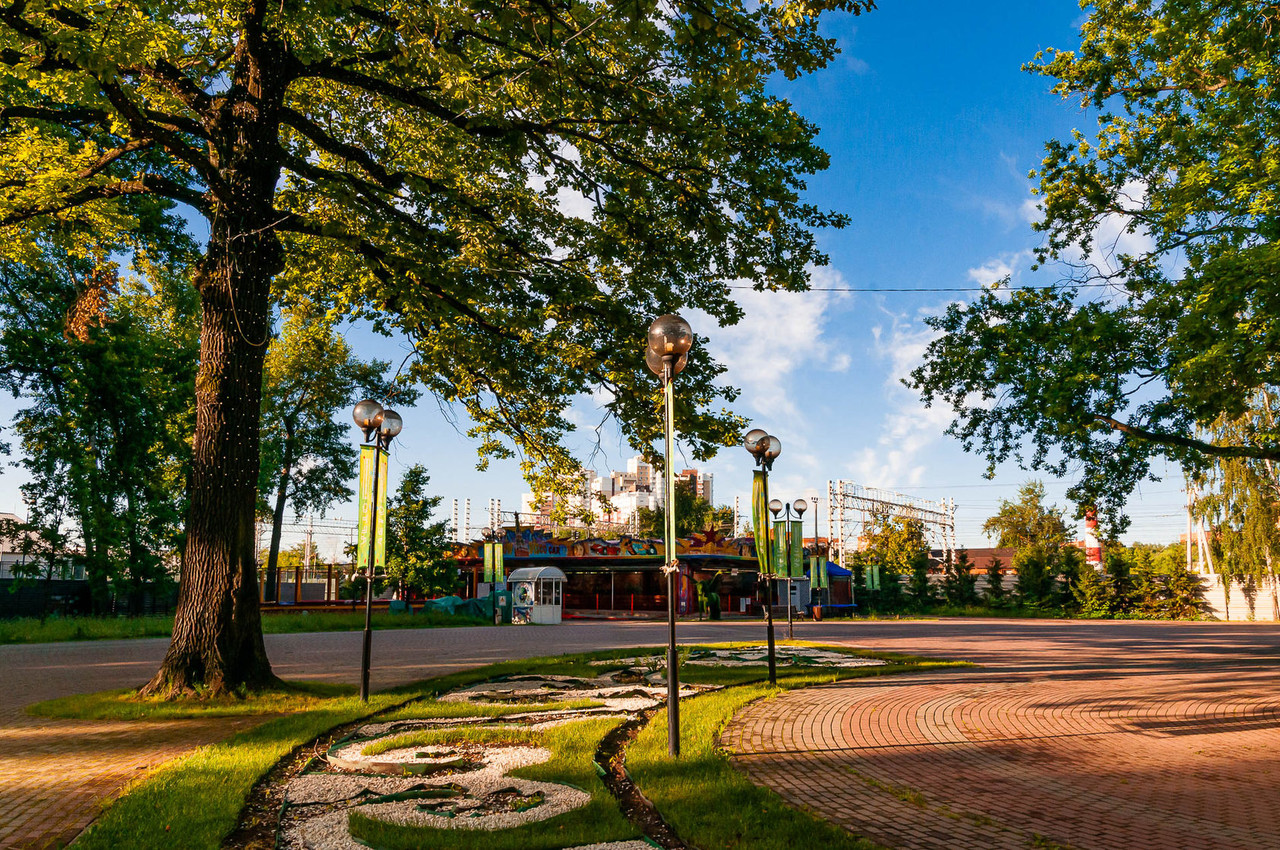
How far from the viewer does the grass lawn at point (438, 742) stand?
4203mm

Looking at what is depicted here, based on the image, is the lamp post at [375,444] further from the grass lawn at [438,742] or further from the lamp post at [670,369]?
the lamp post at [670,369]

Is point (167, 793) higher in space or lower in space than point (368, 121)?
lower

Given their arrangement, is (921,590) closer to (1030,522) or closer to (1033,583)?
(1033,583)

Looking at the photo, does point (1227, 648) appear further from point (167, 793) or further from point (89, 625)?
point (89, 625)

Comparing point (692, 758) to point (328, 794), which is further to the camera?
point (692, 758)

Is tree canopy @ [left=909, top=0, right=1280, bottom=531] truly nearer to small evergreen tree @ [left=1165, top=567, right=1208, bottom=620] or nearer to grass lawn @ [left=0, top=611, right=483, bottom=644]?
grass lawn @ [left=0, top=611, right=483, bottom=644]

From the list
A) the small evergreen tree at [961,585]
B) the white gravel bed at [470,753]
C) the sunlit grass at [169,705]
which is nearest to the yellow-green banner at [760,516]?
the white gravel bed at [470,753]

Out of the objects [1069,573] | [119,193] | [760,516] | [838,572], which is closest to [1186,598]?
[1069,573]

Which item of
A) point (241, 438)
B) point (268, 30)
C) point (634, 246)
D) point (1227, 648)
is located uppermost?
point (268, 30)

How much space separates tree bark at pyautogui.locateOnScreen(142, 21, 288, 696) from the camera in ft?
30.1

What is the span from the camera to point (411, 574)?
3177 cm

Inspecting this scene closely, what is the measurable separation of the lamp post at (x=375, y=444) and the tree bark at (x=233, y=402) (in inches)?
54.1

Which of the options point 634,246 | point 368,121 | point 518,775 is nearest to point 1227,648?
point 634,246

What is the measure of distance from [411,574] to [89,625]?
12149 millimetres
